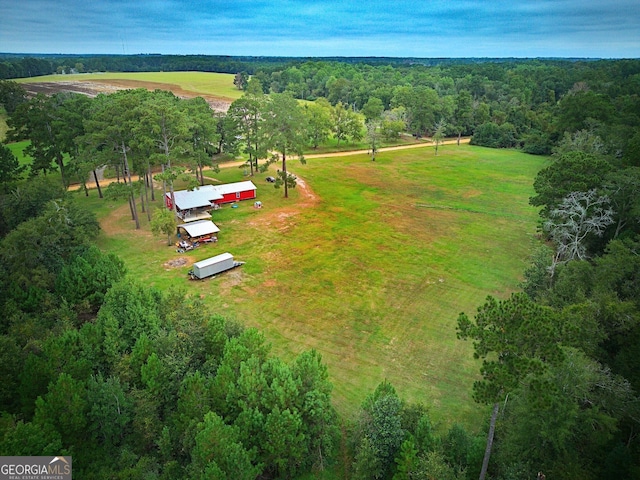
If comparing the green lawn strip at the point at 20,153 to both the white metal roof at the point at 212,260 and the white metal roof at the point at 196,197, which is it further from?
the white metal roof at the point at 212,260

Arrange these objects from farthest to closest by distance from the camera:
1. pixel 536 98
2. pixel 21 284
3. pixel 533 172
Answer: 1. pixel 536 98
2. pixel 533 172
3. pixel 21 284

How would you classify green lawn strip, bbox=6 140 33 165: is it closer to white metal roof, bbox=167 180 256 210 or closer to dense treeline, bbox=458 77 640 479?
white metal roof, bbox=167 180 256 210

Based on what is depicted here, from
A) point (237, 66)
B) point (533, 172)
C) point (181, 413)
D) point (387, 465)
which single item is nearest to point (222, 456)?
point (181, 413)

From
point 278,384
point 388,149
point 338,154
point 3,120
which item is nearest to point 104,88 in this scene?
point 3,120

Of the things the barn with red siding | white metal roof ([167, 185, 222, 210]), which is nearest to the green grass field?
the barn with red siding

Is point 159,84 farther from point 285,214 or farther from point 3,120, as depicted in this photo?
point 285,214

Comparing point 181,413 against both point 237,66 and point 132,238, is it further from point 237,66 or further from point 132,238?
point 237,66
